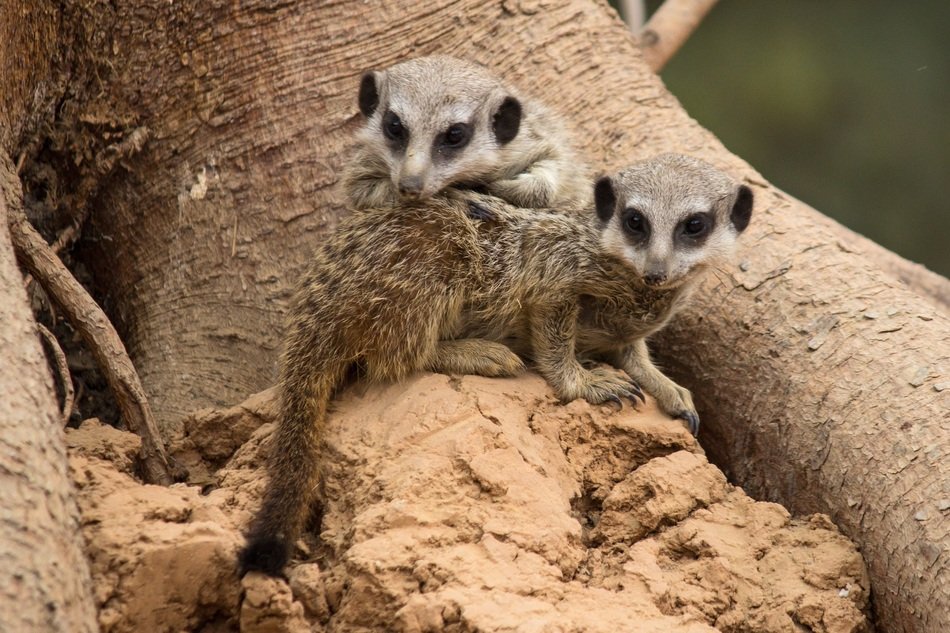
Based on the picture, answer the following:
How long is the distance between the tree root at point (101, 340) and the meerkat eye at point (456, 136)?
1143 millimetres

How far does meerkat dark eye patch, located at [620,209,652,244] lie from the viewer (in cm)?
318

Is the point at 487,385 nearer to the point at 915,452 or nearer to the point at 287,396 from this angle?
the point at 287,396

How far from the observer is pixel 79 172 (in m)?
3.71

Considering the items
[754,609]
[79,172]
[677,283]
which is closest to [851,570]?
[754,609]

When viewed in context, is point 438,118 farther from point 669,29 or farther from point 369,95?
point 669,29

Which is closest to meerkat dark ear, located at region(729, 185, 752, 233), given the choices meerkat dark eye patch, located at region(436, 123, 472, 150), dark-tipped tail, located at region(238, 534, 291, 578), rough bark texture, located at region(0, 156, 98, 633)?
meerkat dark eye patch, located at region(436, 123, 472, 150)

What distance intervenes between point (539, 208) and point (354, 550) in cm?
137

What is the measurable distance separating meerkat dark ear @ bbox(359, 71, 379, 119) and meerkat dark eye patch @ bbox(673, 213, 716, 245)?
1.07 metres

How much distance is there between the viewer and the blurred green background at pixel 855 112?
29.9ft

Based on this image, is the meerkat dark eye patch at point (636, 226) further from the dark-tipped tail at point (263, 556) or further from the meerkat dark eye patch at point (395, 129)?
the dark-tipped tail at point (263, 556)

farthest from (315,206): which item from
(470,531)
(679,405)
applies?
(470,531)

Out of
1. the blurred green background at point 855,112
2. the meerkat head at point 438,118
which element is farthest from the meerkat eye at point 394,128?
the blurred green background at point 855,112

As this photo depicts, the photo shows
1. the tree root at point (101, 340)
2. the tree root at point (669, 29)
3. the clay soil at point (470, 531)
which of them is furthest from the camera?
the tree root at point (669, 29)

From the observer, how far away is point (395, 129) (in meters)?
3.39
